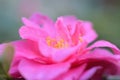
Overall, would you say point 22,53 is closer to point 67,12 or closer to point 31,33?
point 31,33

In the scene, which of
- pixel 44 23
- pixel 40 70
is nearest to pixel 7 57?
pixel 40 70

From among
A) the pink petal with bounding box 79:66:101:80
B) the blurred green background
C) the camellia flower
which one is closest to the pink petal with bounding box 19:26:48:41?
the camellia flower

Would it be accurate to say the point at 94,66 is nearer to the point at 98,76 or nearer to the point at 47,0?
the point at 98,76

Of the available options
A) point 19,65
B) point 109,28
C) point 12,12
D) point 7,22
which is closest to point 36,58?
point 19,65

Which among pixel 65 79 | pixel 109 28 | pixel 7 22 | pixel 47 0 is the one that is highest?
pixel 47 0

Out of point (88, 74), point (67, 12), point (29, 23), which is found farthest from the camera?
point (67, 12)

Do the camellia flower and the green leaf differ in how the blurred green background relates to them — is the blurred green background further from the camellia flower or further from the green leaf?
the green leaf

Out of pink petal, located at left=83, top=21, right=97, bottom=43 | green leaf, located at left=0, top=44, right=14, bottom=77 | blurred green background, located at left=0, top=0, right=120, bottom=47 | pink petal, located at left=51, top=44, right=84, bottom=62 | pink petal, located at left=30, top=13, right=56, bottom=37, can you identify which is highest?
blurred green background, located at left=0, top=0, right=120, bottom=47
